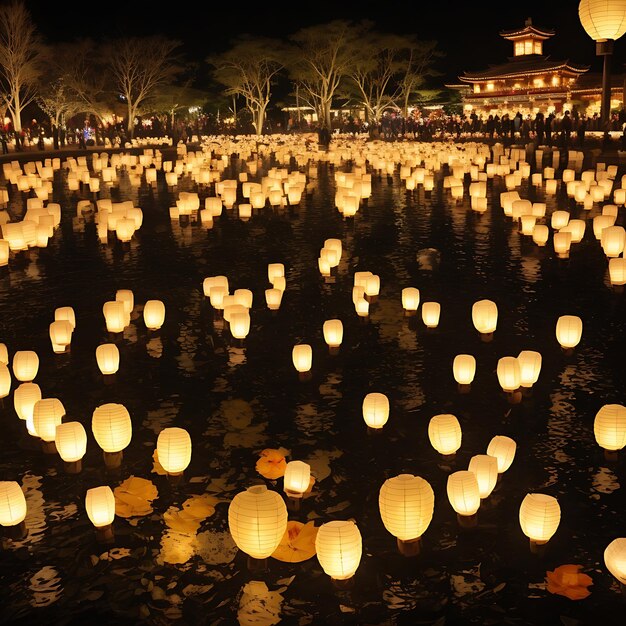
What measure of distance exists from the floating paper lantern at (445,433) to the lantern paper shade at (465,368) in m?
1.55

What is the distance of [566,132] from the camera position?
28.4 m

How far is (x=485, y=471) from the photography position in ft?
18.0

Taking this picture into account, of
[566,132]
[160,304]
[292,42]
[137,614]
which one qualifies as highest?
[292,42]

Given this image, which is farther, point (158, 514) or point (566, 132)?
point (566, 132)

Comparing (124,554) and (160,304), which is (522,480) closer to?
(124,554)

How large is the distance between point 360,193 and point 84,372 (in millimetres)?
11432

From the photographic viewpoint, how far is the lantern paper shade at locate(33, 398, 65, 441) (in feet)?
20.9

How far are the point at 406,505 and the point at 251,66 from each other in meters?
52.9

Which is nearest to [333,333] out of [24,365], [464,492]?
[24,365]

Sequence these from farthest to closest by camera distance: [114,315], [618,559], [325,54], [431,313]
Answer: [325,54]
[431,313]
[114,315]
[618,559]

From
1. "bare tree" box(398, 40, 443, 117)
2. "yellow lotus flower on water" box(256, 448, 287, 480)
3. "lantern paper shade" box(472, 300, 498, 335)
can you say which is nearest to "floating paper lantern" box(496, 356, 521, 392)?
"lantern paper shade" box(472, 300, 498, 335)


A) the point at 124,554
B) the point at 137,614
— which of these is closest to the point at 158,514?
the point at 124,554

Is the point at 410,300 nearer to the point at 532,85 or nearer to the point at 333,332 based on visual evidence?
the point at 333,332

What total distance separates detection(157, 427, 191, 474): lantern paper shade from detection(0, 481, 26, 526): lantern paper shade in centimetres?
111
